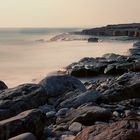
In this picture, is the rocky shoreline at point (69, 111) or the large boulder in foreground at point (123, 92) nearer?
the rocky shoreline at point (69, 111)

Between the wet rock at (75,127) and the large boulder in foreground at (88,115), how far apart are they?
0.59ft

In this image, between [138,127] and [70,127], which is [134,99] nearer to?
[70,127]

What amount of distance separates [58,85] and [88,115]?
356 cm

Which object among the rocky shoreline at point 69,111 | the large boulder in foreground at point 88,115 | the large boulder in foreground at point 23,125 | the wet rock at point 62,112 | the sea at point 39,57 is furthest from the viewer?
the sea at point 39,57

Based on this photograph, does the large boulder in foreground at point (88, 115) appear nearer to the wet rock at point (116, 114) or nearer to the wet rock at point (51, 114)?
the wet rock at point (116, 114)

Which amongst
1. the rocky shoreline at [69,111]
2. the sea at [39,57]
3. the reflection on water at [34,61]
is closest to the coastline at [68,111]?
the rocky shoreline at [69,111]

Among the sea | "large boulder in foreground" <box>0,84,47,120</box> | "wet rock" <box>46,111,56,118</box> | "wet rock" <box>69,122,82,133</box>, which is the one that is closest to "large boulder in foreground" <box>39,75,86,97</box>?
"large boulder in foreground" <box>0,84,47,120</box>

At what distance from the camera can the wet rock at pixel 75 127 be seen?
731cm

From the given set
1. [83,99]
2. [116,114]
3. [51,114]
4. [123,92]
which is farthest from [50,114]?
[123,92]

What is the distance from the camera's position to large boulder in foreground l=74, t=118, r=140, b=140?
5.54 metres

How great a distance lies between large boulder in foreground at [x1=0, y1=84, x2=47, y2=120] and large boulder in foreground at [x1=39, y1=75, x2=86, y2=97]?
133cm

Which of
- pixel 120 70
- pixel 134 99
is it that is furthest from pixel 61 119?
pixel 120 70

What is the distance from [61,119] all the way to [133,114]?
1312mm

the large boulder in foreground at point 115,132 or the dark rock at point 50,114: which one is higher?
the large boulder in foreground at point 115,132
